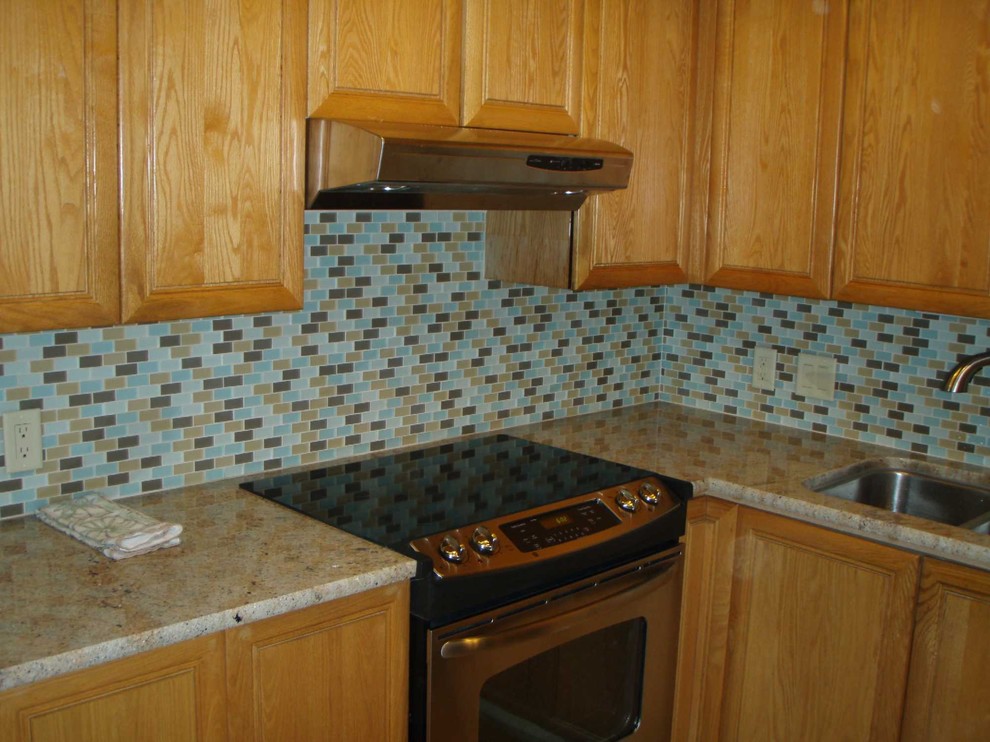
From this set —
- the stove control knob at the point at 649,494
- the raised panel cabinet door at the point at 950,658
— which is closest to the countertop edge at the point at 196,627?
the stove control knob at the point at 649,494

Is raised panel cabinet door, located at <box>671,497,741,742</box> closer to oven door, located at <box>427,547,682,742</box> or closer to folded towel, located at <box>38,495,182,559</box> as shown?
oven door, located at <box>427,547,682,742</box>

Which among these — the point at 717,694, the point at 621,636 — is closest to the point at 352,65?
the point at 621,636

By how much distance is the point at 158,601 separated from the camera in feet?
5.38

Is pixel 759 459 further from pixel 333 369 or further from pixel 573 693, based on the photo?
pixel 333 369

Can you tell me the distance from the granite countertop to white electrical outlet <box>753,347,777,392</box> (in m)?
0.33

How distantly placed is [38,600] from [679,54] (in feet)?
6.04

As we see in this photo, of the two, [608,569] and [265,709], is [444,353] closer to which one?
[608,569]

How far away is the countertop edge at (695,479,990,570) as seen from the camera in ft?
6.68

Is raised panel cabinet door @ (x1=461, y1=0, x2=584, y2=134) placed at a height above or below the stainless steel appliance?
above

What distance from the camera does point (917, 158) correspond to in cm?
230

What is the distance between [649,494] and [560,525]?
27 centimetres

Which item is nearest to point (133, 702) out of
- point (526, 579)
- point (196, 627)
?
point (196, 627)

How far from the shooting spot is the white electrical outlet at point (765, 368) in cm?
295

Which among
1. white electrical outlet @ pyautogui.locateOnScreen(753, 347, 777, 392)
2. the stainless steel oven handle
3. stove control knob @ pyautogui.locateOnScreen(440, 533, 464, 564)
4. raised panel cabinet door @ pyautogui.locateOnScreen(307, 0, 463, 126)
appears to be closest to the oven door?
the stainless steel oven handle
